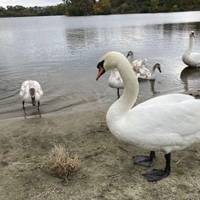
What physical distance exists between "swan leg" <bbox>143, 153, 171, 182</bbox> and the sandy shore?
0.08 meters

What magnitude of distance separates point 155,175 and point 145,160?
0.51m

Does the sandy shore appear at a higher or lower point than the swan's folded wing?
lower

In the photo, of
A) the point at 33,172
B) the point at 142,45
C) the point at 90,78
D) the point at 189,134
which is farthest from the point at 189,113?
the point at 142,45

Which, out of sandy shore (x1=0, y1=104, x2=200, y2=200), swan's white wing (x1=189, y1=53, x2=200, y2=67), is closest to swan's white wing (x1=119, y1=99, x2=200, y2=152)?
sandy shore (x1=0, y1=104, x2=200, y2=200)

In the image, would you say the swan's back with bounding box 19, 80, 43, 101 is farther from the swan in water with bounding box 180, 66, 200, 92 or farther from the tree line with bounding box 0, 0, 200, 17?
the tree line with bounding box 0, 0, 200, 17

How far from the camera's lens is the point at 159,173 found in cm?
518

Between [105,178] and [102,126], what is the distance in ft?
7.69

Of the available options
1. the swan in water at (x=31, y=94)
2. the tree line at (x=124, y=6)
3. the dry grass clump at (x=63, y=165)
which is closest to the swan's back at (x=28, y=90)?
the swan in water at (x=31, y=94)

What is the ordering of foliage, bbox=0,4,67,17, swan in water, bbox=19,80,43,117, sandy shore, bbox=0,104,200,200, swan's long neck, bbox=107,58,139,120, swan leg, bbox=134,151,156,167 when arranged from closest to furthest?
sandy shore, bbox=0,104,200,200
swan's long neck, bbox=107,58,139,120
swan leg, bbox=134,151,156,167
swan in water, bbox=19,80,43,117
foliage, bbox=0,4,67,17

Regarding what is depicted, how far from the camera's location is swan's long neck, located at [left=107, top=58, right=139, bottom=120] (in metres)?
4.90

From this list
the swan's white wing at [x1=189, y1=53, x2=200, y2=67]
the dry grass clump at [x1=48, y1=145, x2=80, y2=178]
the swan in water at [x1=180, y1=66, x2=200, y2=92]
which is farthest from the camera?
the swan's white wing at [x1=189, y1=53, x2=200, y2=67]

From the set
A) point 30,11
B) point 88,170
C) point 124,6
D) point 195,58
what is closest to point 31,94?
point 88,170

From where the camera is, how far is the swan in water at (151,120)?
475 centimetres

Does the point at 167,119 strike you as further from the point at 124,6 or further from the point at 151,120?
the point at 124,6
